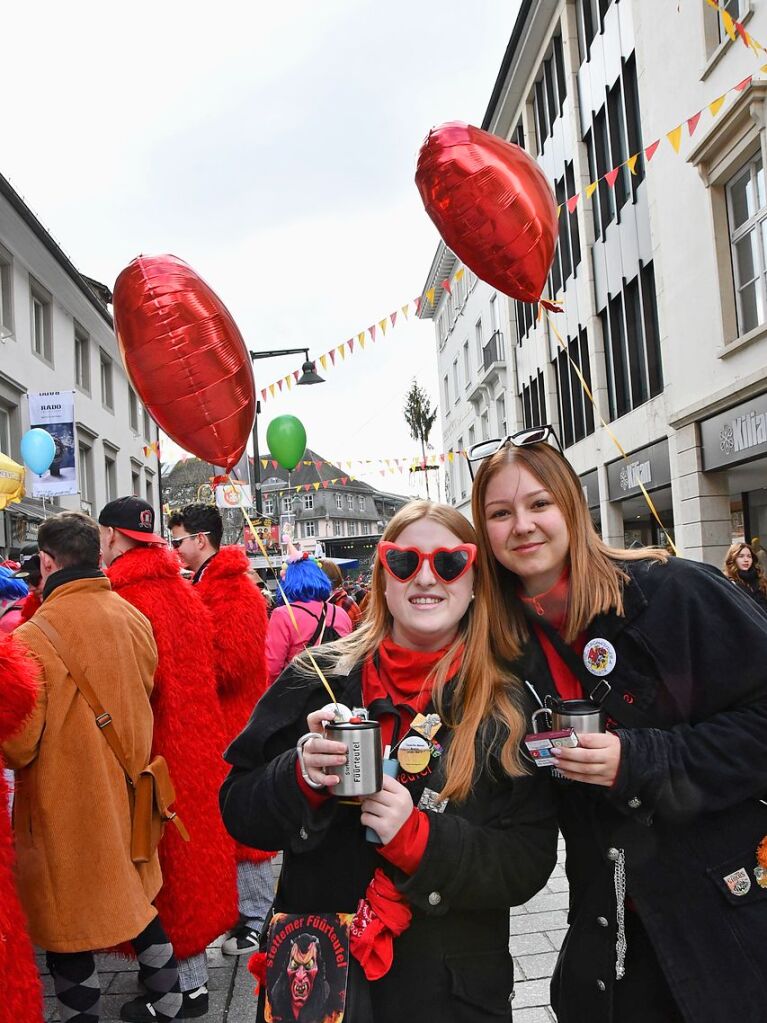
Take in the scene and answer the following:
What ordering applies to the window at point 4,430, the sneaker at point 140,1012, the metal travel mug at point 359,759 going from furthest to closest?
the window at point 4,430 → the sneaker at point 140,1012 → the metal travel mug at point 359,759

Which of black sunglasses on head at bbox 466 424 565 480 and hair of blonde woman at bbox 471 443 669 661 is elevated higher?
black sunglasses on head at bbox 466 424 565 480

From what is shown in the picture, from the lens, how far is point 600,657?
6.43 feet

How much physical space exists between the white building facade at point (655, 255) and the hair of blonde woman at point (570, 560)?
13.2 ft

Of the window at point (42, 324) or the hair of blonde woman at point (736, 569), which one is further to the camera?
the window at point (42, 324)

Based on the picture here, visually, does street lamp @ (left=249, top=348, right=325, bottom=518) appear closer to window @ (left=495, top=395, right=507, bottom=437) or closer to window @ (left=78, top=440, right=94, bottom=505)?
window @ (left=78, top=440, right=94, bottom=505)

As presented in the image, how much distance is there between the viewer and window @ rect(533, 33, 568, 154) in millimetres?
18203

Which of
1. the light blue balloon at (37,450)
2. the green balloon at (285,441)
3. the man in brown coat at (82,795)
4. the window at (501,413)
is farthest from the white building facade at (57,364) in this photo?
the window at (501,413)

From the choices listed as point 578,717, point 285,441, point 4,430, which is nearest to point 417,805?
point 578,717

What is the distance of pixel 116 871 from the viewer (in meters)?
3.01

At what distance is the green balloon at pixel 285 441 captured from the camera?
37.2 ft

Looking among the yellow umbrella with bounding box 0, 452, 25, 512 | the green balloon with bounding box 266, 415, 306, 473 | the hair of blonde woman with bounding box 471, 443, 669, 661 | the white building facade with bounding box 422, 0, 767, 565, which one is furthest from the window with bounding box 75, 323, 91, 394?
the hair of blonde woman with bounding box 471, 443, 669, 661

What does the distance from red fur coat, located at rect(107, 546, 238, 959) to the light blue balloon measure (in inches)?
401

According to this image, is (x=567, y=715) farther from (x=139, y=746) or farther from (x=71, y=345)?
→ (x=71, y=345)

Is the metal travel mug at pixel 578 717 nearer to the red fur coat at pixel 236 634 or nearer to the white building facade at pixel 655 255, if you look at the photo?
the red fur coat at pixel 236 634
